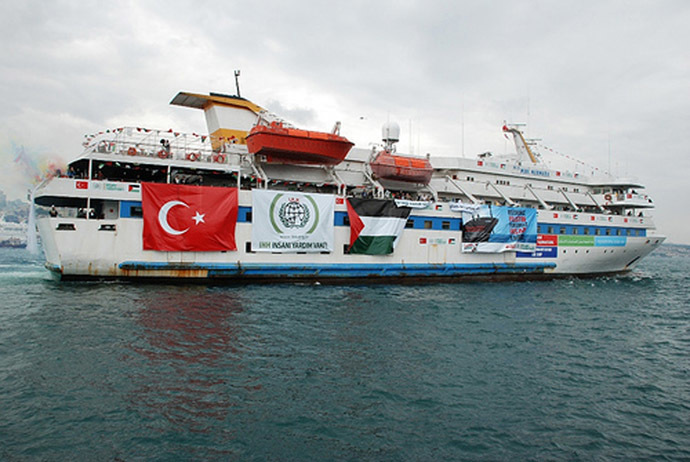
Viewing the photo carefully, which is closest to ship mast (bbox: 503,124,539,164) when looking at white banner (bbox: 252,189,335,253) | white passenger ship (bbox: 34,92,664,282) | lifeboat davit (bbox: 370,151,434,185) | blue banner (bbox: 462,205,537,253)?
white passenger ship (bbox: 34,92,664,282)

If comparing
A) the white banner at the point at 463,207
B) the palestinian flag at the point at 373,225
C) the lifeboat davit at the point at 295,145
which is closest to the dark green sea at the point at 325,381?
the palestinian flag at the point at 373,225

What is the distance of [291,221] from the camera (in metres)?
22.2

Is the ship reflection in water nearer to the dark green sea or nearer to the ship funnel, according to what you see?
the dark green sea

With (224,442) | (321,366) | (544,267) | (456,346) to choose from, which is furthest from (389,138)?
(224,442)

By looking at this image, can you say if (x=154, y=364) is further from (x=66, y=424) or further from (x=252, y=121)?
(x=252, y=121)

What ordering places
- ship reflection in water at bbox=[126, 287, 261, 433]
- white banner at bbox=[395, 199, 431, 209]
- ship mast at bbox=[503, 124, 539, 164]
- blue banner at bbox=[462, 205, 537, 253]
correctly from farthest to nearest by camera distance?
1. ship mast at bbox=[503, 124, 539, 164]
2. blue banner at bbox=[462, 205, 537, 253]
3. white banner at bbox=[395, 199, 431, 209]
4. ship reflection in water at bbox=[126, 287, 261, 433]

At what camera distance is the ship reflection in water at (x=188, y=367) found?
7.60m

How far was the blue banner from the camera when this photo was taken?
88.8 feet

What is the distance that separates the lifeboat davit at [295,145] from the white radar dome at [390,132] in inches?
230

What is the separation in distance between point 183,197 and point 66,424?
14.4m

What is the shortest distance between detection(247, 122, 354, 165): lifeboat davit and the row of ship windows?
3.30m

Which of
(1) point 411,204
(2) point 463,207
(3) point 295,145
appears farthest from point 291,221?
(2) point 463,207

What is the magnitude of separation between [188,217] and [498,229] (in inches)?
728

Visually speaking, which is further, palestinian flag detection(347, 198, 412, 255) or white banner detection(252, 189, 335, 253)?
palestinian flag detection(347, 198, 412, 255)
